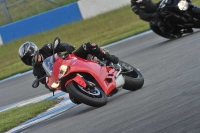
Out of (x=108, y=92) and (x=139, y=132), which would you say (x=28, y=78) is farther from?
(x=139, y=132)

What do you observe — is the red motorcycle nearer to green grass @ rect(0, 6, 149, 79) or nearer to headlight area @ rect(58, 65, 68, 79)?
headlight area @ rect(58, 65, 68, 79)

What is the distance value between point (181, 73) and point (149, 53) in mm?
4645

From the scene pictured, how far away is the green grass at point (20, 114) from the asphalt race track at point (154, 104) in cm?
90

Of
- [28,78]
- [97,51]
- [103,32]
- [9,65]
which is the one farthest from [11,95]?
[103,32]

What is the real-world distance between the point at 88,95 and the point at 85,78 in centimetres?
47

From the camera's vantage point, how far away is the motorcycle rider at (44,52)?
9664mm

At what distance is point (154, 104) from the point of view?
802 centimetres

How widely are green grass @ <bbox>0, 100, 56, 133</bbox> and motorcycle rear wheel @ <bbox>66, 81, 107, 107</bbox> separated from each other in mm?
1749

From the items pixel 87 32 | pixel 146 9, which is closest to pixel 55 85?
pixel 146 9

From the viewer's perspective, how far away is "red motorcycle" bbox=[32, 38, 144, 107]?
915 centimetres

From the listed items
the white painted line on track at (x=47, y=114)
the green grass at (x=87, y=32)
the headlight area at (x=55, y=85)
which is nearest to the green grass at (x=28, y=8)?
the green grass at (x=87, y=32)

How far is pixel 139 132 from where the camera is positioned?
6598 mm

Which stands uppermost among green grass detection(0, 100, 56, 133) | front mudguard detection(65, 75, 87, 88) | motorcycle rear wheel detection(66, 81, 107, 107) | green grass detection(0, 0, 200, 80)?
front mudguard detection(65, 75, 87, 88)

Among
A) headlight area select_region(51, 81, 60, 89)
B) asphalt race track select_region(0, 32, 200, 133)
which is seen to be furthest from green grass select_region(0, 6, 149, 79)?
headlight area select_region(51, 81, 60, 89)
